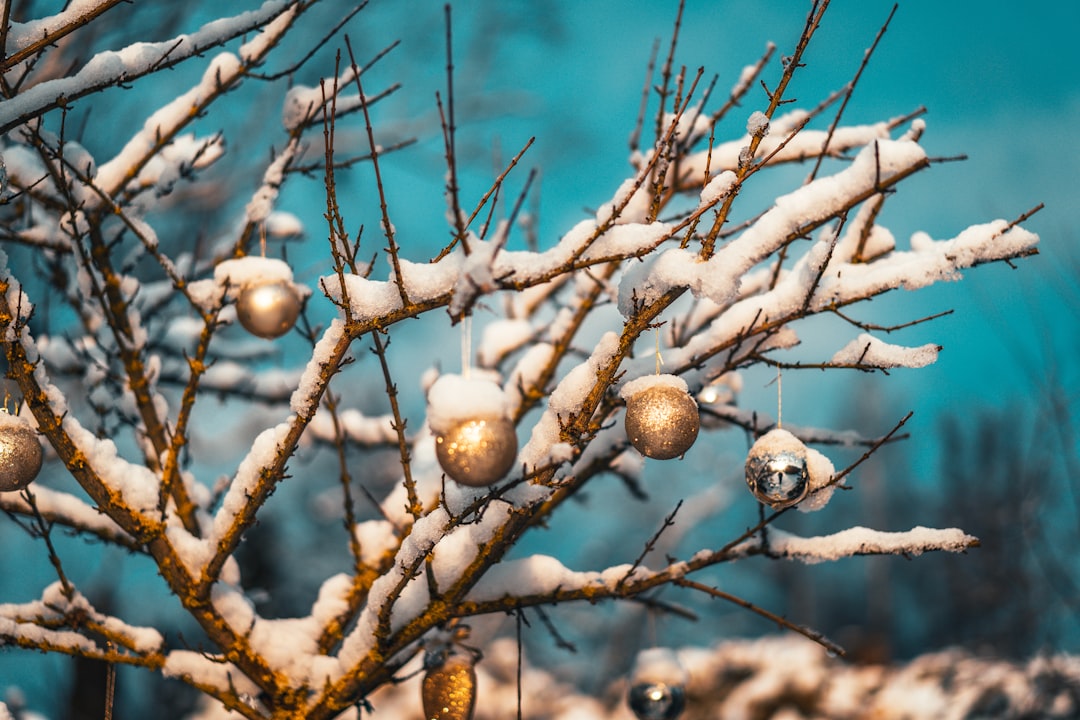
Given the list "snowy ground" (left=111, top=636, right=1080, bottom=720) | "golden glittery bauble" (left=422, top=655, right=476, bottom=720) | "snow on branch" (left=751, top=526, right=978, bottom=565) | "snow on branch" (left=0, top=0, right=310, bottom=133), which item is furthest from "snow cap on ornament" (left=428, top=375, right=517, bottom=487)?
"snowy ground" (left=111, top=636, right=1080, bottom=720)

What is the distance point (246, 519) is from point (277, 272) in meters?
0.92

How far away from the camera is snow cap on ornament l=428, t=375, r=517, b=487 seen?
1.70 meters

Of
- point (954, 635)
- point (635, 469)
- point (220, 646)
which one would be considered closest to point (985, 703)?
point (635, 469)

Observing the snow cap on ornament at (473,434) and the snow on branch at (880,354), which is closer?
the snow cap on ornament at (473,434)

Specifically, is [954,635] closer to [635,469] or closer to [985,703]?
[985,703]

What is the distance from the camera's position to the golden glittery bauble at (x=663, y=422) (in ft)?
6.72

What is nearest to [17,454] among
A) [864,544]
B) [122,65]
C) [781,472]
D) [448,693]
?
[122,65]

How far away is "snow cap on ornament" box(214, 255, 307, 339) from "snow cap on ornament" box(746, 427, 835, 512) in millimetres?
1626

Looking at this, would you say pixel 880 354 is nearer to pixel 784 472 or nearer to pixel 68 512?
pixel 784 472

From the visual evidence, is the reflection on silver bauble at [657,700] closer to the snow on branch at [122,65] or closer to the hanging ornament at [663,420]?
the hanging ornament at [663,420]

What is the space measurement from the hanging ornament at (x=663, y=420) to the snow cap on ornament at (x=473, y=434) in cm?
44

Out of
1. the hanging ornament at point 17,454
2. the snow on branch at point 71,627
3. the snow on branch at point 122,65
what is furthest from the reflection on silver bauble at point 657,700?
the snow on branch at point 122,65

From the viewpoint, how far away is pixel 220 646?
2621 millimetres

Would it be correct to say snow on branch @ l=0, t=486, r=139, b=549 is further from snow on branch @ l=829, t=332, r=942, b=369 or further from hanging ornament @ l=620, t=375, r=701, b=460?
snow on branch @ l=829, t=332, r=942, b=369
